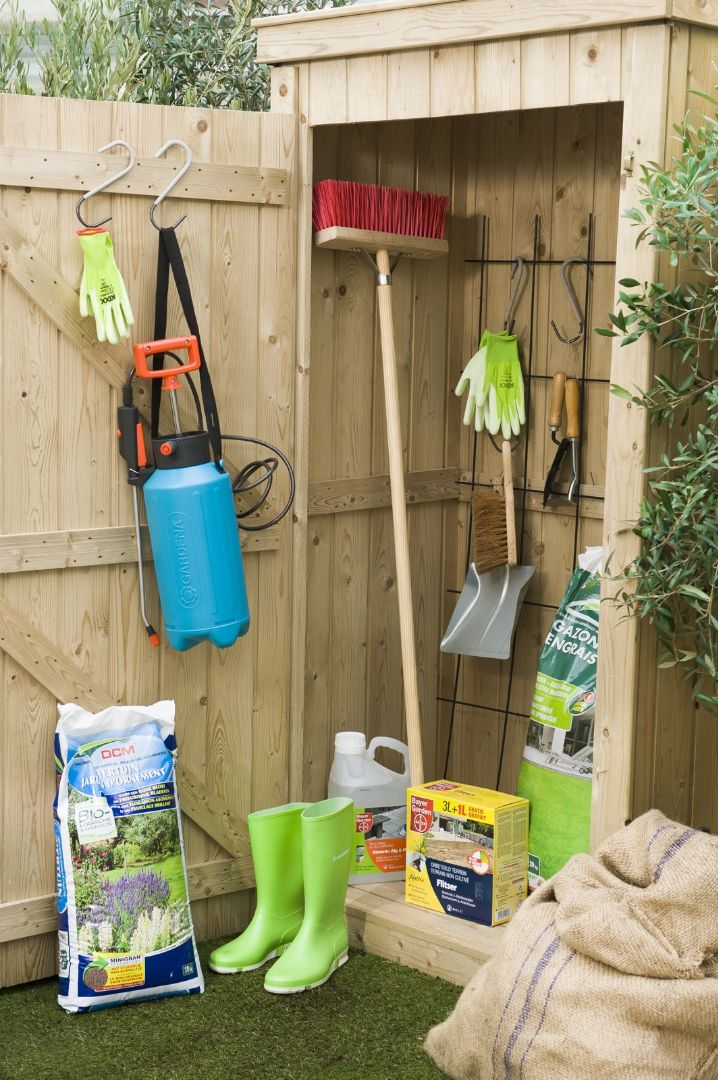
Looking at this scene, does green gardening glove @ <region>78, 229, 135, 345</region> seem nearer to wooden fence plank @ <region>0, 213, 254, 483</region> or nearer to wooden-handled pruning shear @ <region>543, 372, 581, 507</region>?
wooden fence plank @ <region>0, 213, 254, 483</region>

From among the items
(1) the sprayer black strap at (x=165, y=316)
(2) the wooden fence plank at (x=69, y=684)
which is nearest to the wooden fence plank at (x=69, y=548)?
(2) the wooden fence plank at (x=69, y=684)

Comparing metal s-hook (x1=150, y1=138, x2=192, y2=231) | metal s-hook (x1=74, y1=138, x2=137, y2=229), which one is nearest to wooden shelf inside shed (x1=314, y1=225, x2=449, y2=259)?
metal s-hook (x1=150, y1=138, x2=192, y2=231)

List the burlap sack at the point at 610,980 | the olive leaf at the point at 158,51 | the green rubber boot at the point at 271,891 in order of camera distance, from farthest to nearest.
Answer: the olive leaf at the point at 158,51 < the green rubber boot at the point at 271,891 < the burlap sack at the point at 610,980

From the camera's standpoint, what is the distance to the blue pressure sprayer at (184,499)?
271cm

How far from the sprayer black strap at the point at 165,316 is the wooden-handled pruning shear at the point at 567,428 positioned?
3.27 ft

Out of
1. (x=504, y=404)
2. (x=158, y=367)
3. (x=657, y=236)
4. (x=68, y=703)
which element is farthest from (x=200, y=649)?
(x=657, y=236)

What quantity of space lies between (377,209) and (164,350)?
76 cm

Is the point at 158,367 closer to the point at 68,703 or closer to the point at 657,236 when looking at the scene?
the point at 68,703

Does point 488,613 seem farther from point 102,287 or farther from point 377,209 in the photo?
point 102,287

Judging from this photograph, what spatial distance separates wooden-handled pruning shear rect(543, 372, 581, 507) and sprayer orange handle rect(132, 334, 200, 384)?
1048 millimetres

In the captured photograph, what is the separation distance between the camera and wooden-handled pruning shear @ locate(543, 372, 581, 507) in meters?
3.34

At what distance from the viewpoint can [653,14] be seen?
2375 mm

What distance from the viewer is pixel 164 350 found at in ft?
8.99

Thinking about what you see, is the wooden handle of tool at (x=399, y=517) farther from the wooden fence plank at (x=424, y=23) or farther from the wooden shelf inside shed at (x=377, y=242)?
the wooden fence plank at (x=424, y=23)
